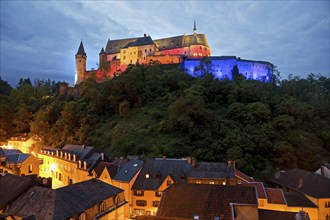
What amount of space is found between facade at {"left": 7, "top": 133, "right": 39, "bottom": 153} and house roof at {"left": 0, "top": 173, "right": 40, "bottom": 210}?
135 ft

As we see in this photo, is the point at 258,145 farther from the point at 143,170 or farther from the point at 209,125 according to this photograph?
the point at 143,170

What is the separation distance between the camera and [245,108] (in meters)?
50.5

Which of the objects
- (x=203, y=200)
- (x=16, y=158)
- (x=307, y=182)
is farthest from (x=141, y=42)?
(x=203, y=200)

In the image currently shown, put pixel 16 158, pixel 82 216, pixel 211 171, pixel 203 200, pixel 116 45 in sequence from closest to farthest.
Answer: pixel 82 216 < pixel 203 200 < pixel 211 171 < pixel 16 158 < pixel 116 45

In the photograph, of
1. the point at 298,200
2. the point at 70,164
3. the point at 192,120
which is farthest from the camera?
the point at 192,120

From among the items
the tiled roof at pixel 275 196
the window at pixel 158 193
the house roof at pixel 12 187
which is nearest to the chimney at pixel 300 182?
the tiled roof at pixel 275 196

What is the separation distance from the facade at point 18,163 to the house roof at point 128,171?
14375 mm

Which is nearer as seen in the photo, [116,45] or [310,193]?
[310,193]

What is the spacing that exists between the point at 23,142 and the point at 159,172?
42.8 meters

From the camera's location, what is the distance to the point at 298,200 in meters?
28.0

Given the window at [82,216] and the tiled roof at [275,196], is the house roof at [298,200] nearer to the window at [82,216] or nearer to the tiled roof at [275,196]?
the tiled roof at [275,196]

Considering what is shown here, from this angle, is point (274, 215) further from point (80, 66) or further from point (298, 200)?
point (80, 66)

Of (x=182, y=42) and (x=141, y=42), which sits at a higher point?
(x=141, y=42)

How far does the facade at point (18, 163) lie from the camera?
35619mm
